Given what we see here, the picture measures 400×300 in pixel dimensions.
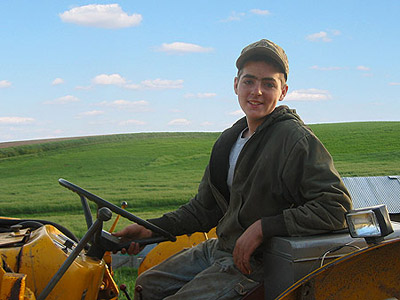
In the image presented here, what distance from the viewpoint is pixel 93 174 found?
55.9 feet

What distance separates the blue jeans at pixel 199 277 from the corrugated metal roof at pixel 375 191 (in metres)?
2.06

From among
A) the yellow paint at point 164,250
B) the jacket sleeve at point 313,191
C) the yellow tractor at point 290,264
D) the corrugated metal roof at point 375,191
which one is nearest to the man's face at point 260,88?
the jacket sleeve at point 313,191

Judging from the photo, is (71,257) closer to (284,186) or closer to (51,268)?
(51,268)

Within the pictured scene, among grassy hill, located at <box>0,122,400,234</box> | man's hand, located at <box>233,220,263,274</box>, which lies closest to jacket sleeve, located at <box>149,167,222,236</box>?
man's hand, located at <box>233,220,263,274</box>

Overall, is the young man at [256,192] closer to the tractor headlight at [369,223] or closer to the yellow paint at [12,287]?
the tractor headlight at [369,223]

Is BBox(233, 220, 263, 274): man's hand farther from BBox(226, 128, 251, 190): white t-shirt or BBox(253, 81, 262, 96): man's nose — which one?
BBox(253, 81, 262, 96): man's nose

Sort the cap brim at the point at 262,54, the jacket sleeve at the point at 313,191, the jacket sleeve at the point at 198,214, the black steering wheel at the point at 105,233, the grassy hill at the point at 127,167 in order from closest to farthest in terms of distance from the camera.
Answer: the jacket sleeve at the point at 313,191
the black steering wheel at the point at 105,233
the cap brim at the point at 262,54
the jacket sleeve at the point at 198,214
the grassy hill at the point at 127,167

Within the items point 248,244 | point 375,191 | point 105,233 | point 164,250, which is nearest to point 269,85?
point 248,244

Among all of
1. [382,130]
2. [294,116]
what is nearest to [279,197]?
[294,116]

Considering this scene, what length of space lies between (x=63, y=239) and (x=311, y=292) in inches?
50.4

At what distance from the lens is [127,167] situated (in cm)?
1820

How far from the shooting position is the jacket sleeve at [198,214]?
296 centimetres

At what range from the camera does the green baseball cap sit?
8.38ft

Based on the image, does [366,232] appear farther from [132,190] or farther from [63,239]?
[132,190]
